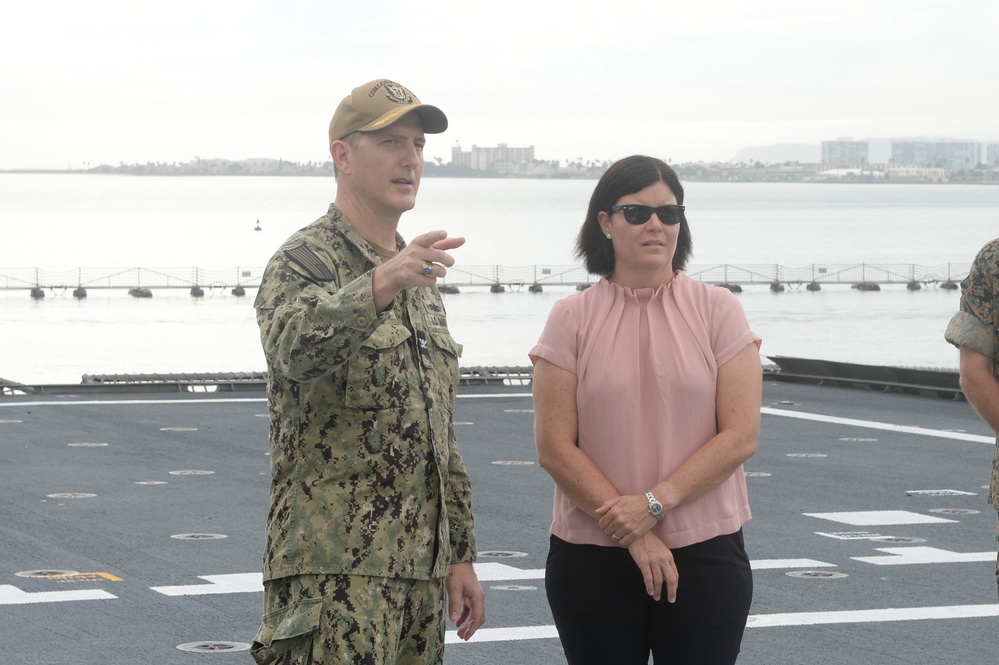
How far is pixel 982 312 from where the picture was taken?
4543mm

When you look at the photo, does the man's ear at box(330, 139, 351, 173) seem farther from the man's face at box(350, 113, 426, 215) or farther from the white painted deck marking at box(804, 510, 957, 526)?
the white painted deck marking at box(804, 510, 957, 526)

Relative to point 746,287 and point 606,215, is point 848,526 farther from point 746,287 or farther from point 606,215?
point 746,287

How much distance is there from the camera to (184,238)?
194375 mm

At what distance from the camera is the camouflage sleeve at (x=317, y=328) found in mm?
3445

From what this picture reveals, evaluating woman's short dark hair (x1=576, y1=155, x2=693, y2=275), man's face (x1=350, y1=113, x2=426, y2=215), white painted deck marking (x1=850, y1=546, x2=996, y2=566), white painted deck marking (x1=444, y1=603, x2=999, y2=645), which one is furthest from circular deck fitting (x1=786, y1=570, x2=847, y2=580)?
man's face (x1=350, y1=113, x2=426, y2=215)

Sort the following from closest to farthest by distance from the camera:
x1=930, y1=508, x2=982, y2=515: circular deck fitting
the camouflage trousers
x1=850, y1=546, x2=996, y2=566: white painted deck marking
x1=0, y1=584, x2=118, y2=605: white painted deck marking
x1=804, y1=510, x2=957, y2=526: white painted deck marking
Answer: the camouflage trousers < x1=0, y1=584, x2=118, y2=605: white painted deck marking < x1=850, y1=546, x2=996, y2=566: white painted deck marking < x1=804, y1=510, x2=957, y2=526: white painted deck marking < x1=930, y1=508, x2=982, y2=515: circular deck fitting

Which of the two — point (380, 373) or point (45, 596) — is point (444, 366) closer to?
point (380, 373)

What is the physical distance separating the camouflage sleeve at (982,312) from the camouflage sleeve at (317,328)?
1.91 metres

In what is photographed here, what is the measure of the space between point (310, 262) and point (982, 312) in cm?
201

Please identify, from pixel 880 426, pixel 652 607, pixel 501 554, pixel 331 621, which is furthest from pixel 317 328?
pixel 880 426

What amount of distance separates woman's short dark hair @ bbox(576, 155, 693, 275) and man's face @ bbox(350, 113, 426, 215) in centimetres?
63

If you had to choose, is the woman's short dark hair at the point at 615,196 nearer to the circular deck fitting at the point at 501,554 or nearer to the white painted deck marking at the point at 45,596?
the white painted deck marking at the point at 45,596

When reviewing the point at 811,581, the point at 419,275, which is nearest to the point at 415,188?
the point at 419,275

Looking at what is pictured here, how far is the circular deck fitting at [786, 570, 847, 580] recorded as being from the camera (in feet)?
30.0
